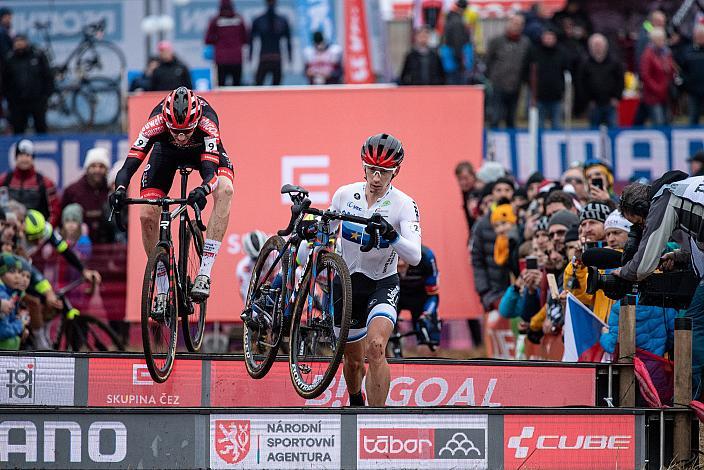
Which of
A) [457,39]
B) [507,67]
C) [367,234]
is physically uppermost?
→ [457,39]

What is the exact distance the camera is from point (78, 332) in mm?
15539

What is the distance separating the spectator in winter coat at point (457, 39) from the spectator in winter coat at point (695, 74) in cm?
330

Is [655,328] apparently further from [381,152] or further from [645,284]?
[381,152]

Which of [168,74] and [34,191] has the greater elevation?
[168,74]

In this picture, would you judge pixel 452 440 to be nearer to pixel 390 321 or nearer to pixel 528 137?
pixel 390 321


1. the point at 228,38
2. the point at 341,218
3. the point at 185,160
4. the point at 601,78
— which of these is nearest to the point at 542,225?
the point at 185,160

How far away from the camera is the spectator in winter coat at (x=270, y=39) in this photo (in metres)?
22.4

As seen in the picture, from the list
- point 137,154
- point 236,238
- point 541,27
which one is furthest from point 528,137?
point 137,154

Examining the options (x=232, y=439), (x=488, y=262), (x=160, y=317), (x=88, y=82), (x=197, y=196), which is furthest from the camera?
(x=88, y=82)

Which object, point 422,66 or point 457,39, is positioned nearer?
point 422,66

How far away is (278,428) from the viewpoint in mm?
Result: 8680

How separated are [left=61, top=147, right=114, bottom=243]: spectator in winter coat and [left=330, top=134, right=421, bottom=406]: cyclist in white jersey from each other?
7.82 m

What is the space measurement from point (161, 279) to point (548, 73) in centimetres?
1160

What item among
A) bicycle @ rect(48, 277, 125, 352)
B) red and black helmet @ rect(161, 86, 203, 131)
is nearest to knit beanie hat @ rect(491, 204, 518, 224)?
bicycle @ rect(48, 277, 125, 352)
